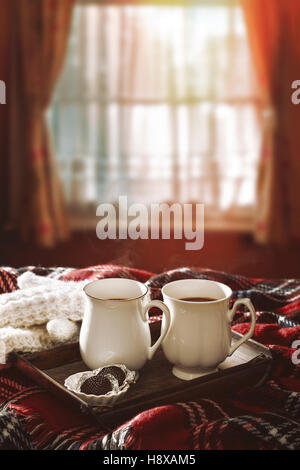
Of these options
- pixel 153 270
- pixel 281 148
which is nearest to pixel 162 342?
pixel 153 270

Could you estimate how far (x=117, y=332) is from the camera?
79 cm

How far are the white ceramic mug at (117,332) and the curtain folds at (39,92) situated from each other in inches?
105

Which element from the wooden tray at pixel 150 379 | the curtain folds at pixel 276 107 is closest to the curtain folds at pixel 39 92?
the curtain folds at pixel 276 107

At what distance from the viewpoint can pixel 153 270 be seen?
297 centimetres

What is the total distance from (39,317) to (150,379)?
23 cm

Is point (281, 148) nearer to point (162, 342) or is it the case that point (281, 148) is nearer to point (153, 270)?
point (153, 270)

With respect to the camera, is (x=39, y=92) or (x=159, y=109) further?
(x=159, y=109)

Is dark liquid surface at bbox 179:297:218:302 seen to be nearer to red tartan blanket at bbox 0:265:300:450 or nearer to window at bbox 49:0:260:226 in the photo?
red tartan blanket at bbox 0:265:300:450

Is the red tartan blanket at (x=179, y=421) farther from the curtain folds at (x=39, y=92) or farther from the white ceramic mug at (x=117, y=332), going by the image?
the curtain folds at (x=39, y=92)

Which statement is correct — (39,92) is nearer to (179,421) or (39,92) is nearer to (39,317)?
(39,317)

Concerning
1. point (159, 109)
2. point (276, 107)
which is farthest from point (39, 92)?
point (276, 107)

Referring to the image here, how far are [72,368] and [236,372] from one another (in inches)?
9.3

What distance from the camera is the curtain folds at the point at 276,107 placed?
11.1ft

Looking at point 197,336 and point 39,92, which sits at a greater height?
point 39,92
